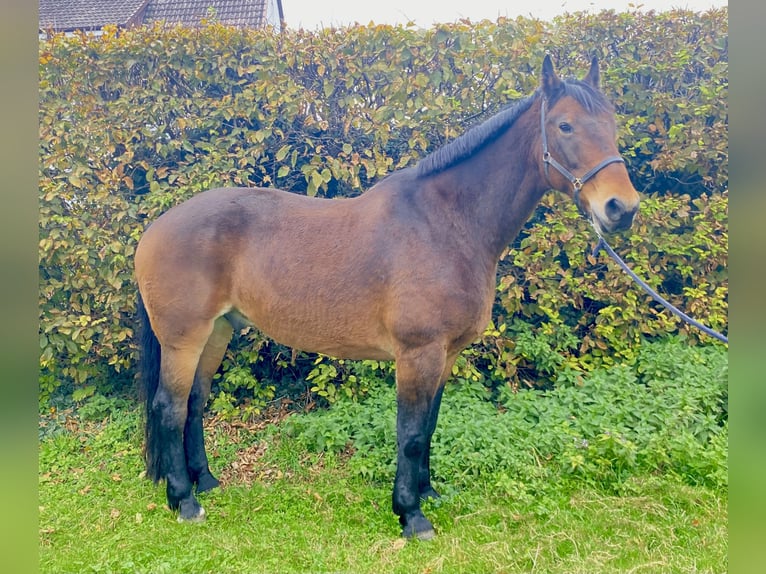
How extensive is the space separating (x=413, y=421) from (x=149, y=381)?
6.26 ft

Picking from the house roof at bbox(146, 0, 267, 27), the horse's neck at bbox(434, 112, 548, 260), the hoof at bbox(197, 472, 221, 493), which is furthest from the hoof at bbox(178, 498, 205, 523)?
the house roof at bbox(146, 0, 267, 27)

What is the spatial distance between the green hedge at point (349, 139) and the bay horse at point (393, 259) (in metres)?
1.34

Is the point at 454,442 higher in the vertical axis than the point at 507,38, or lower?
lower

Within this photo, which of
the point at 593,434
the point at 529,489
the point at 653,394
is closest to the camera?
the point at 529,489

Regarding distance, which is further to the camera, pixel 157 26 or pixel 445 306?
pixel 157 26

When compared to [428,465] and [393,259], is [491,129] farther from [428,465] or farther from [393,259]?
[428,465]

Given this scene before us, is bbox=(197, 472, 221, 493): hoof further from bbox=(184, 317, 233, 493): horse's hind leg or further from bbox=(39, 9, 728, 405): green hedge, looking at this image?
bbox=(39, 9, 728, 405): green hedge

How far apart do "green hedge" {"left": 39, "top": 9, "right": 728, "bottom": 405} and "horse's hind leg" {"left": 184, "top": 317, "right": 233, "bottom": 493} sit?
37.3 inches

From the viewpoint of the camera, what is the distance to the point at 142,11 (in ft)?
33.9

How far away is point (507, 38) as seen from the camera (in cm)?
448
